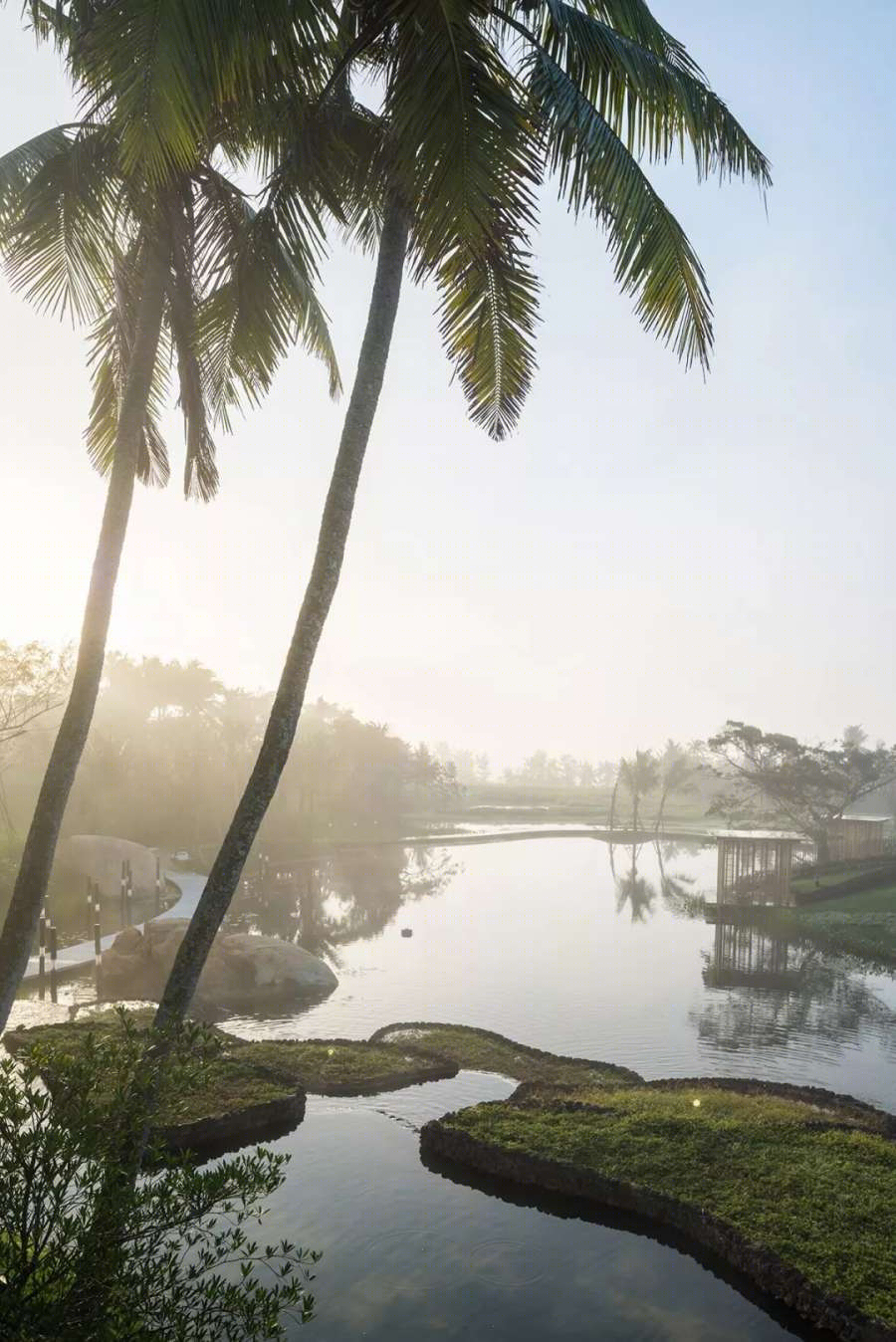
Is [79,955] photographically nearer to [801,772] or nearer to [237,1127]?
[237,1127]

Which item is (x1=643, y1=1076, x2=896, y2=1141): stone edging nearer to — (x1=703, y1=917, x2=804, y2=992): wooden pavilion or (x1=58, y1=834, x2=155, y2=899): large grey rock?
(x1=703, y1=917, x2=804, y2=992): wooden pavilion

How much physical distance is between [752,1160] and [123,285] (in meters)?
12.7

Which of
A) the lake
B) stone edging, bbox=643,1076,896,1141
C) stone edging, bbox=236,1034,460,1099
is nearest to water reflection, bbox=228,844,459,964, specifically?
the lake

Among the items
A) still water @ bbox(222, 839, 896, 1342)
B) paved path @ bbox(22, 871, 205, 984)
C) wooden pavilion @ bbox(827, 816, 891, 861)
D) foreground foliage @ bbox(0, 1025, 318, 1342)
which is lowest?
still water @ bbox(222, 839, 896, 1342)

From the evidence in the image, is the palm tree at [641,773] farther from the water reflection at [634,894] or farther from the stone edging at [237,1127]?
the stone edging at [237,1127]

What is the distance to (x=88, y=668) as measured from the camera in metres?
10.6

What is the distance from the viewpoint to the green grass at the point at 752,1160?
10844 mm

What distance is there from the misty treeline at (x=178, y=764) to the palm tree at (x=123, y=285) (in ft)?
89.1

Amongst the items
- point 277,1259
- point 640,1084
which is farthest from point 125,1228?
point 640,1084

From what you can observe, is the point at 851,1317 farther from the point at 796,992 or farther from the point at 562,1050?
the point at 796,992

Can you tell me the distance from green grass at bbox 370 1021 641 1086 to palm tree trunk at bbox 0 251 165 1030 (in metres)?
11.1

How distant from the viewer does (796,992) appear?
29844 mm

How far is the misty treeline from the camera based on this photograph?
53.4 m

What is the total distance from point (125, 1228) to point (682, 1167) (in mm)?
8670
